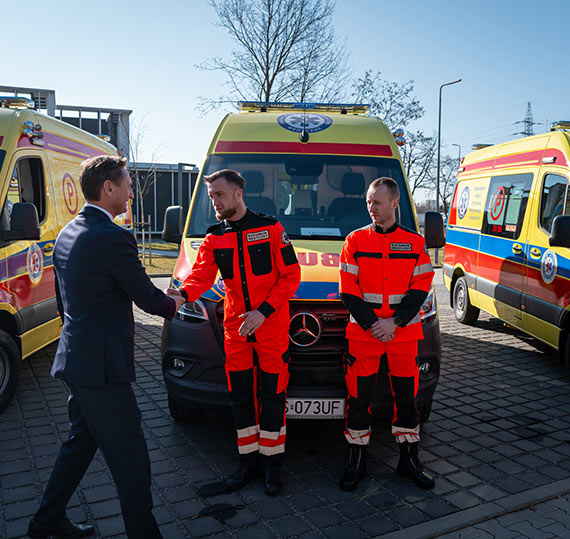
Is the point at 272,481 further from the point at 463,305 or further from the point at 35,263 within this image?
the point at 463,305

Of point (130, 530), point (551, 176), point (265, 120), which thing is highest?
point (265, 120)

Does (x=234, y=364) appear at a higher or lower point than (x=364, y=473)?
higher

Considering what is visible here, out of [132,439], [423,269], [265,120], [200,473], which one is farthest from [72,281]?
[265,120]

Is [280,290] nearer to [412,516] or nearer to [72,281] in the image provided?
[72,281]

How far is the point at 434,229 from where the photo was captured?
15.8 ft

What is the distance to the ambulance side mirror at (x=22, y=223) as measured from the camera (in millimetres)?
4605

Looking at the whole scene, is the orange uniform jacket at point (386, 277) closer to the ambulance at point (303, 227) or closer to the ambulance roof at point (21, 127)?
the ambulance at point (303, 227)

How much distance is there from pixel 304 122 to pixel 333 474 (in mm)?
3100

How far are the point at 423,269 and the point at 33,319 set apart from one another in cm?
376

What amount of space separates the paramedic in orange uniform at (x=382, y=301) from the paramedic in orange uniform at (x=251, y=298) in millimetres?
419

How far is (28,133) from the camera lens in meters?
5.38

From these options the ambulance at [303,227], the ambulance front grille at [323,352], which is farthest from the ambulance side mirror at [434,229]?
the ambulance front grille at [323,352]

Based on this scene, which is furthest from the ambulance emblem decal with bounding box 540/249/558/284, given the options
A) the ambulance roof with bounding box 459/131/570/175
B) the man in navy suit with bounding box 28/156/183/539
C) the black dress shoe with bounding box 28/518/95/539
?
the black dress shoe with bounding box 28/518/95/539

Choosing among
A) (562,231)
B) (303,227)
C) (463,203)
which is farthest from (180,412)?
(463,203)
